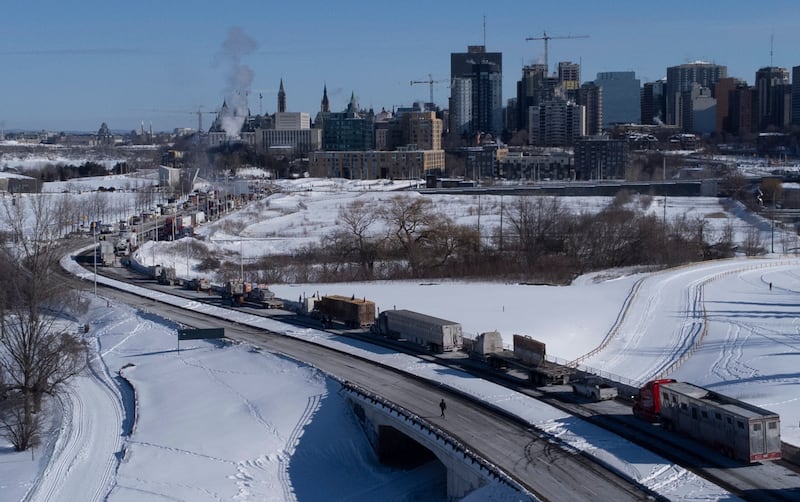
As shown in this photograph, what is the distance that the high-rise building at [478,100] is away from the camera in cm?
11662

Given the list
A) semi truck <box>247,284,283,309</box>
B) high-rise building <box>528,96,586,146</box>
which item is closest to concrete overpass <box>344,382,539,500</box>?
semi truck <box>247,284,283,309</box>

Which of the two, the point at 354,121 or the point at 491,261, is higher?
the point at 354,121

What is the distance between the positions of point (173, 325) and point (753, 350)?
35.1 feet

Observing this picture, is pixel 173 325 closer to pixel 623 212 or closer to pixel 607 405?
pixel 607 405

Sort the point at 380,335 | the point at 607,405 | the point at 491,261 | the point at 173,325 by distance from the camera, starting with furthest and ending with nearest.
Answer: the point at 491,261
the point at 173,325
the point at 380,335
the point at 607,405

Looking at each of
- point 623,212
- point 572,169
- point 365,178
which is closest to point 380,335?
point 623,212

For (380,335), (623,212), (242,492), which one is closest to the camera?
(242,492)

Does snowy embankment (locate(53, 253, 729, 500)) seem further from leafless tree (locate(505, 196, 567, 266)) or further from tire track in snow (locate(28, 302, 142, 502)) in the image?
leafless tree (locate(505, 196, 567, 266))

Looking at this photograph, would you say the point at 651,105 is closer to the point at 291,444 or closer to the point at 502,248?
the point at 502,248

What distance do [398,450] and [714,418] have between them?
3.90 m

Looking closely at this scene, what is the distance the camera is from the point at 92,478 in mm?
10969

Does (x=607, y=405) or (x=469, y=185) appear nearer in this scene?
(x=607, y=405)

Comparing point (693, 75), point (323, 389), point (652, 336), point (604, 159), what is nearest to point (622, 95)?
point (693, 75)

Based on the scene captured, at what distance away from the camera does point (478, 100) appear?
385 feet
